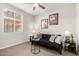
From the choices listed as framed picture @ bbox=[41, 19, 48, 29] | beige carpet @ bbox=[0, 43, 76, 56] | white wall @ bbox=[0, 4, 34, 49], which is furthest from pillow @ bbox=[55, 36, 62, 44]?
white wall @ bbox=[0, 4, 34, 49]

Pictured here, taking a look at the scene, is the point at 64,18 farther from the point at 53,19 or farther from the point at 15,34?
the point at 15,34

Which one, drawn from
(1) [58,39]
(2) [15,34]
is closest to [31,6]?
(2) [15,34]

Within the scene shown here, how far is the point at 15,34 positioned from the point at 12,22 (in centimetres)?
28

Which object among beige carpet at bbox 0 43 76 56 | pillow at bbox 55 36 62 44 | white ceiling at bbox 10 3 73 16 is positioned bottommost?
beige carpet at bbox 0 43 76 56

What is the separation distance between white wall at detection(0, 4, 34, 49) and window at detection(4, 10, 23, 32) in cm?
7

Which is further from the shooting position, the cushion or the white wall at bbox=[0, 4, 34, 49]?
the cushion

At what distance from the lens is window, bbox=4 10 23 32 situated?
5.80 feet

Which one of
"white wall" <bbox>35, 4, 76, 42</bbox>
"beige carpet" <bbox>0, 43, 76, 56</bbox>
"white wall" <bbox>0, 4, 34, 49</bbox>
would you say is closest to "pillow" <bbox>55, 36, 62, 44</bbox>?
"white wall" <bbox>35, 4, 76, 42</bbox>

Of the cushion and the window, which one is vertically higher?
the window

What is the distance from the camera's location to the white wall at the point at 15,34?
175cm

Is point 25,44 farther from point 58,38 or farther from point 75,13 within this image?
point 75,13

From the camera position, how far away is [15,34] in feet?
6.06

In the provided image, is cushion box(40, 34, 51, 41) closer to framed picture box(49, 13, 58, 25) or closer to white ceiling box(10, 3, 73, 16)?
framed picture box(49, 13, 58, 25)

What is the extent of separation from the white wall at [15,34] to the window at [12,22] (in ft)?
0.23
